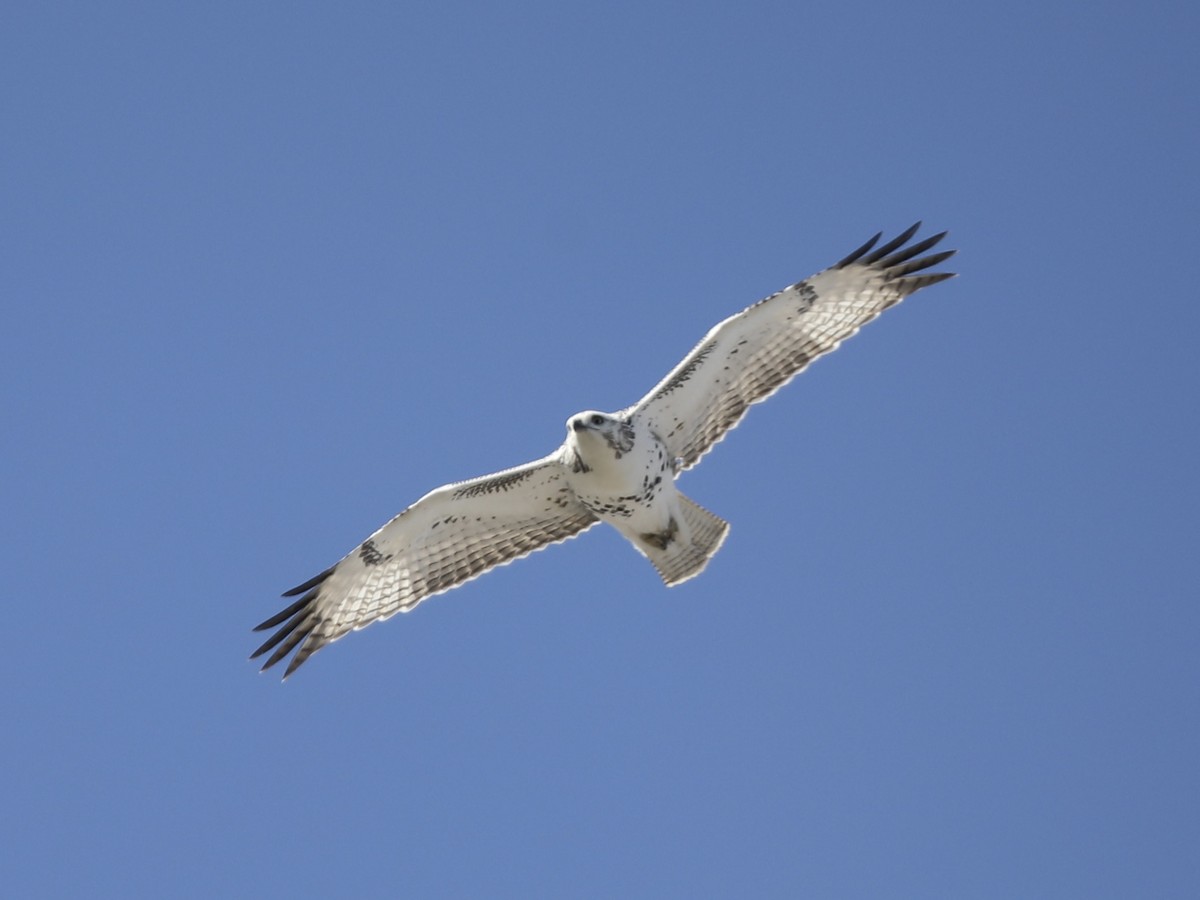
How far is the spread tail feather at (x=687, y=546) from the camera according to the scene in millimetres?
10258

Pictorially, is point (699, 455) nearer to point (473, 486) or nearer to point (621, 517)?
point (621, 517)

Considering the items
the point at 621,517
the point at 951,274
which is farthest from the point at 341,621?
the point at 951,274

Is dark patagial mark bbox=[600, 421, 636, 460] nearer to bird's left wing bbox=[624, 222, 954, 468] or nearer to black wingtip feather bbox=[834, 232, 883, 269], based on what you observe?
bird's left wing bbox=[624, 222, 954, 468]

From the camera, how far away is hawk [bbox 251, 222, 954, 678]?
9.84m

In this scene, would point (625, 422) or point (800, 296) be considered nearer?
point (625, 422)

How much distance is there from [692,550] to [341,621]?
2651mm

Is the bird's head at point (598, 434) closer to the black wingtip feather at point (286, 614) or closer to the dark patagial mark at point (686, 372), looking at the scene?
the dark patagial mark at point (686, 372)

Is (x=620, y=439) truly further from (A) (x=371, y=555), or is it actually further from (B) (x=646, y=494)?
(A) (x=371, y=555)

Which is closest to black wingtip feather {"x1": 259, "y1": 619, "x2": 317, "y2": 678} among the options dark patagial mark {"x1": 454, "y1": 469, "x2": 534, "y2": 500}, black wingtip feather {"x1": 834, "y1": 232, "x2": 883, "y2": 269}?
dark patagial mark {"x1": 454, "y1": 469, "x2": 534, "y2": 500}

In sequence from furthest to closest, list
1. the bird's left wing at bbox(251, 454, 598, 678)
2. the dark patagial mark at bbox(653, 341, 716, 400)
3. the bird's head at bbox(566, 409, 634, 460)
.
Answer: the bird's left wing at bbox(251, 454, 598, 678) < the dark patagial mark at bbox(653, 341, 716, 400) < the bird's head at bbox(566, 409, 634, 460)

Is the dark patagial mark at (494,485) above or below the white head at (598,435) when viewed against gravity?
above

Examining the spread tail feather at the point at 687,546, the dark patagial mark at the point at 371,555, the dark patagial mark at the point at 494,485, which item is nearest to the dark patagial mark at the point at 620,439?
the dark patagial mark at the point at 494,485

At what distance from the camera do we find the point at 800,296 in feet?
33.7

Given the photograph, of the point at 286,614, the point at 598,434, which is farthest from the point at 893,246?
the point at 286,614
